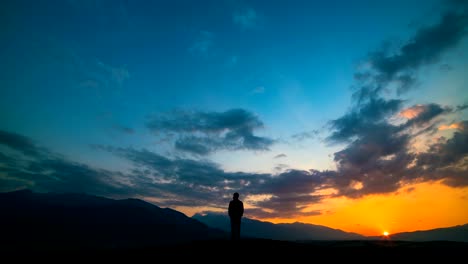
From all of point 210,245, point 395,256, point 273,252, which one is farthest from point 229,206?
point 395,256

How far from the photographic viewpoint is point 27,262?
12.5 m

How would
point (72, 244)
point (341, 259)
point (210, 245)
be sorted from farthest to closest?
point (72, 244) < point (210, 245) < point (341, 259)

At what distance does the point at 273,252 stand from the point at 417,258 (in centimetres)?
726

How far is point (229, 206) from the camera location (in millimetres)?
19719

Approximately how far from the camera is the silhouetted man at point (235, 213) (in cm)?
1927

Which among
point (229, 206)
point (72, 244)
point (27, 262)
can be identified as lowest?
point (72, 244)

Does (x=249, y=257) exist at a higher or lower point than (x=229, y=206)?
lower

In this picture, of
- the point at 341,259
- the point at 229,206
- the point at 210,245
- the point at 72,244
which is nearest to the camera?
the point at 341,259

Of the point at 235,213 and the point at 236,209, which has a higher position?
the point at 236,209

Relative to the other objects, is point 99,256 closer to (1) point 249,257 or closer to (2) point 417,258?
(1) point 249,257

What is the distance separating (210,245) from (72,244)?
22581cm

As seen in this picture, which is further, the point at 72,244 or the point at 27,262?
the point at 72,244

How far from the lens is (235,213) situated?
63.5ft

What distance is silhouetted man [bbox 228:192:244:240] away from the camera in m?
19.3
